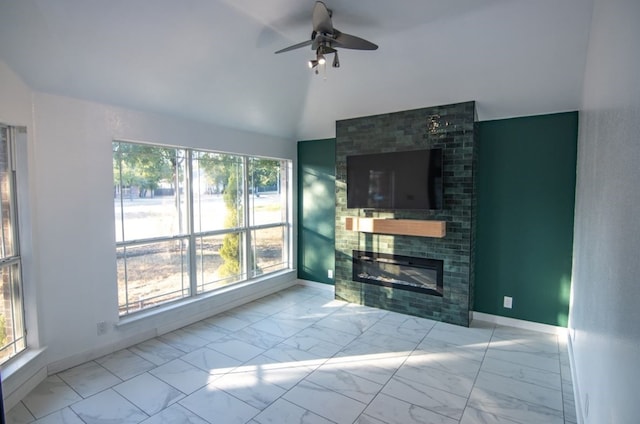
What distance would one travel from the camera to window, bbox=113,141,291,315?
11.8 feet

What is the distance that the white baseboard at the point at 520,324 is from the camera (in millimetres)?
3742

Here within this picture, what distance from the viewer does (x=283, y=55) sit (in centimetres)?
342

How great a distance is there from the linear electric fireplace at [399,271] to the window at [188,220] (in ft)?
5.17

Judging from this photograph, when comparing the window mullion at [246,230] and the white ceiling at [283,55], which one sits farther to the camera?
the window mullion at [246,230]

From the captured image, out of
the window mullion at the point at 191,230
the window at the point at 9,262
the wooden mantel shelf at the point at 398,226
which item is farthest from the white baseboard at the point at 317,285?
the window at the point at 9,262

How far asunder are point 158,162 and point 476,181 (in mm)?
3740

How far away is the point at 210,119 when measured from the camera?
13.5 feet

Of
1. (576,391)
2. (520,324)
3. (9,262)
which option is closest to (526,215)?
(520,324)

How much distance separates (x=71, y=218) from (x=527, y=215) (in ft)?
15.4

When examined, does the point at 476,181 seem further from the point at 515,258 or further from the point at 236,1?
the point at 236,1

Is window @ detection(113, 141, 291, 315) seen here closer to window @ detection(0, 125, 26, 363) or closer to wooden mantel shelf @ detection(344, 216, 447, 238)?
window @ detection(0, 125, 26, 363)

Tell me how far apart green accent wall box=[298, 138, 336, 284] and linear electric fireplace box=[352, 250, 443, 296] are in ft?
2.45

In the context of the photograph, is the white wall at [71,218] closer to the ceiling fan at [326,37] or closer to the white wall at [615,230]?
the ceiling fan at [326,37]

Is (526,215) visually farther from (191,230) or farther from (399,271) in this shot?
(191,230)
